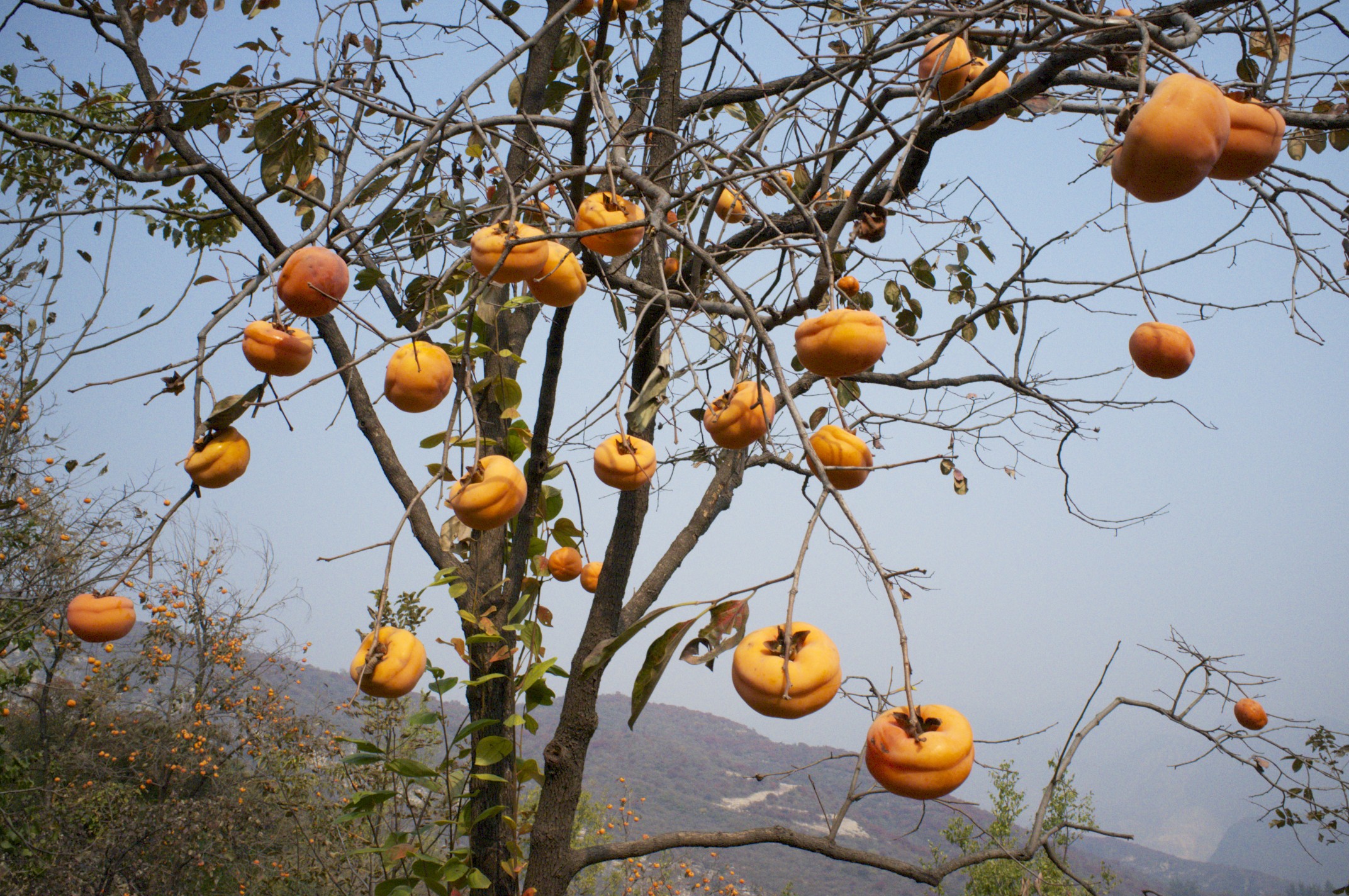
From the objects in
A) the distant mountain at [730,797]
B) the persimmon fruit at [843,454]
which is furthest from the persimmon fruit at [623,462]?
the distant mountain at [730,797]

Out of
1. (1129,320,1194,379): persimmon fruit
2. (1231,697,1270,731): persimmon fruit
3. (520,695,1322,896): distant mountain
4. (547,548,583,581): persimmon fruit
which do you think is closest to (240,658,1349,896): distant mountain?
(520,695,1322,896): distant mountain

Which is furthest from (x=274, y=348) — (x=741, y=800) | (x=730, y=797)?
(x=741, y=800)

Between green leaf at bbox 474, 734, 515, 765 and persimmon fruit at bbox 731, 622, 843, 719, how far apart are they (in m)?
1.15

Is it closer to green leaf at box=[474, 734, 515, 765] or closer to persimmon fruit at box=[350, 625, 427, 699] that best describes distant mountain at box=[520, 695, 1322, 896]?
green leaf at box=[474, 734, 515, 765]

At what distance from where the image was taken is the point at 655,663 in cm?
75

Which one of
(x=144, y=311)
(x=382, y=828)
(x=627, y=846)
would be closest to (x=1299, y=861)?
(x=382, y=828)

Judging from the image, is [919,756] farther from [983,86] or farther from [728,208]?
[728,208]

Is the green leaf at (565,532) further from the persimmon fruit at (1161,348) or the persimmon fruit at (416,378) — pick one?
the persimmon fruit at (1161,348)

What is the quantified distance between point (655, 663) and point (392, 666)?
0.56 metres

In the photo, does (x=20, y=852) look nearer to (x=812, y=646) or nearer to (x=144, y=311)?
(x=144, y=311)

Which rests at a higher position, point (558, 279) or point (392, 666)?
point (558, 279)

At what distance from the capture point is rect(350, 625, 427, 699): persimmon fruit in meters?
1.08

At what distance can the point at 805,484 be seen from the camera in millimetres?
1525

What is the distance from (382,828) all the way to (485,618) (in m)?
4.20
